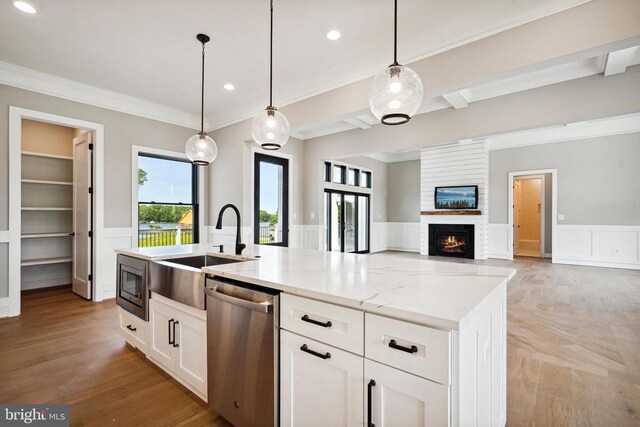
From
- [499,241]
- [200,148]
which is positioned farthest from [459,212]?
[200,148]

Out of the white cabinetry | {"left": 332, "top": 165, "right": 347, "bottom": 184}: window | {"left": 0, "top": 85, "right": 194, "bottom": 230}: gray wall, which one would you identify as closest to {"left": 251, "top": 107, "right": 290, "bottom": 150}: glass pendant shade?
the white cabinetry

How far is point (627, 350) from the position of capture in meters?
2.61

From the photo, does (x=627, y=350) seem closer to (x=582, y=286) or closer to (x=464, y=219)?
(x=582, y=286)

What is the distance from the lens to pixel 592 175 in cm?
663

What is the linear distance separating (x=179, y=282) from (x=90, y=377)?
116 cm

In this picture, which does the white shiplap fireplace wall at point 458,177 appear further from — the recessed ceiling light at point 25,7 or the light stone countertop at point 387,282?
the recessed ceiling light at point 25,7

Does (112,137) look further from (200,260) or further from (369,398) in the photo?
(369,398)

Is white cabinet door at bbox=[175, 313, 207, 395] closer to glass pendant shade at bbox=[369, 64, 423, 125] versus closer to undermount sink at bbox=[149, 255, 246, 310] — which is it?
undermount sink at bbox=[149, 255, 246, 310]

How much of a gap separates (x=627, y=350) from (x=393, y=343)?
3024 mm

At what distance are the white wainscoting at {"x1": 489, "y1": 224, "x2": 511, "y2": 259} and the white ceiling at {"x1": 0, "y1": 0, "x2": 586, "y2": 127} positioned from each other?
6240mm

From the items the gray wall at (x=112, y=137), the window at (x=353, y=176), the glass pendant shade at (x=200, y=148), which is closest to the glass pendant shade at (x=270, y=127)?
the glass pendant shade at (x=200, y=148)

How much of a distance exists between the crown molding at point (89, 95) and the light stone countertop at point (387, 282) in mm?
3905

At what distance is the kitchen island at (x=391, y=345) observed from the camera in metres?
0.94

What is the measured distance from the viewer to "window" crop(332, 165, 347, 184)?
7.50 metres
